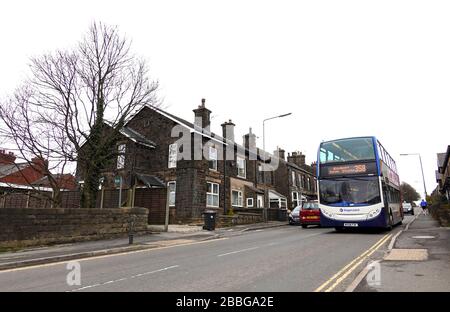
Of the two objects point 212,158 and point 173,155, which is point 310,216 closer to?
point 212,158

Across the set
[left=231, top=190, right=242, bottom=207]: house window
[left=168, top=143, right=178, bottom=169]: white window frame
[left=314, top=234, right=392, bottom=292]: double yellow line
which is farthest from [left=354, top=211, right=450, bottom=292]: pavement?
[left=231, top=190, right=242, bottom=207]: house window

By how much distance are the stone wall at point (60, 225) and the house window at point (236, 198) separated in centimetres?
1289

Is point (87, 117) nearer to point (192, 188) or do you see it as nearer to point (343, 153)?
point (192, 188)

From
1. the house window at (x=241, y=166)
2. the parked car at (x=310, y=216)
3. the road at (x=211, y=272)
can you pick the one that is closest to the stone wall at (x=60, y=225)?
the road at (x=211, y=272)

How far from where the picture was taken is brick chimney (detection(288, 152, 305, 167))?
47.8 m

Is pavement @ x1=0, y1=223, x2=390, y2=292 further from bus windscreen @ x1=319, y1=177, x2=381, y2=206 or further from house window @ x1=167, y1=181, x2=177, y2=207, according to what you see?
house window @ x1=167, y1=181, x2=177, y2=207

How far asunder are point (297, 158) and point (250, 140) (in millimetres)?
13907

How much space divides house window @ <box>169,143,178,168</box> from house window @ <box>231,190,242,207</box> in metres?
6.24

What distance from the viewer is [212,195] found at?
26.9m

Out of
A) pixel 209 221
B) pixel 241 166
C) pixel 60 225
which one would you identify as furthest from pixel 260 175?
pixel 60 225
